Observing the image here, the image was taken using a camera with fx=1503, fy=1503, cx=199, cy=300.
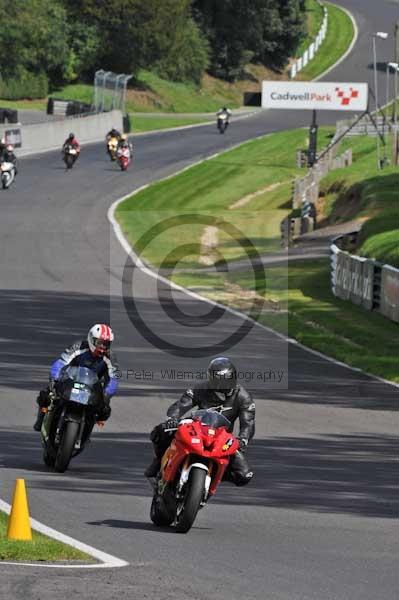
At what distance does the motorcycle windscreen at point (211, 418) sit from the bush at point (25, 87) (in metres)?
82.0

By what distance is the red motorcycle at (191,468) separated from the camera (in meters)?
12.2

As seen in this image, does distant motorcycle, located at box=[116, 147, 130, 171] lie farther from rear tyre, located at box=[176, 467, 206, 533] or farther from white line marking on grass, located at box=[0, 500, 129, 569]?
rear tyre, located at box=[176, 467, 206, 533]

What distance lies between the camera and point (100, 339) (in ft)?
50.6

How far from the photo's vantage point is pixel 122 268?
135ft

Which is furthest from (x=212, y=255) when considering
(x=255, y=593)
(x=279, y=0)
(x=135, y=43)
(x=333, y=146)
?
(x=279, y=0)

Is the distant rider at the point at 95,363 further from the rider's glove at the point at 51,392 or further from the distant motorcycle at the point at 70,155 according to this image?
the distant motorcycle at the point at 70,155

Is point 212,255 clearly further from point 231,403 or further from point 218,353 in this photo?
point 231,403

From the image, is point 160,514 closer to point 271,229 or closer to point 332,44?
point 271,229

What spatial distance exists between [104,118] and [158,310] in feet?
157

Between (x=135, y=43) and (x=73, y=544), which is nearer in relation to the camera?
Result: (x=73, y=544)

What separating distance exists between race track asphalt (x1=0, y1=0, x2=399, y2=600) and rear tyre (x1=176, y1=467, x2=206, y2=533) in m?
0.16

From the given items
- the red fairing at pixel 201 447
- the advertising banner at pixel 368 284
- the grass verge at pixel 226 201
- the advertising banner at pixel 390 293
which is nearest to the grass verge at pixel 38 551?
the red fairing at pixel 201 447

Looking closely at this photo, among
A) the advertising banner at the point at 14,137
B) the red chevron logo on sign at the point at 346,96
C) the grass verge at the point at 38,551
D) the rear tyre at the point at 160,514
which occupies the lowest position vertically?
the advertising banner at the point at 14,137

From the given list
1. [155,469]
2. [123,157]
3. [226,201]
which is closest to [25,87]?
[123,157]
